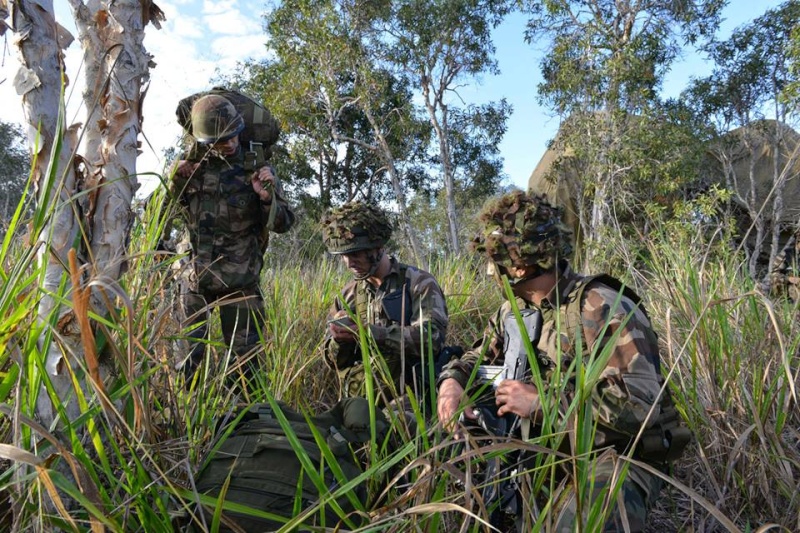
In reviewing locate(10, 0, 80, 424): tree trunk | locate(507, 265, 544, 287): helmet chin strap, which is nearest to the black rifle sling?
locate(507, 265, 544, 287): helmet chin strap

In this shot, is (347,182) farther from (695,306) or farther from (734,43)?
(695,306)

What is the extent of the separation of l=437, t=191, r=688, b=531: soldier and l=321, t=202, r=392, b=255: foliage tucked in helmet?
37.6 inches

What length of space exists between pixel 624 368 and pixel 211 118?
242cm

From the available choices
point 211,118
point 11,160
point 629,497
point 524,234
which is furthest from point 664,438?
point 11,160

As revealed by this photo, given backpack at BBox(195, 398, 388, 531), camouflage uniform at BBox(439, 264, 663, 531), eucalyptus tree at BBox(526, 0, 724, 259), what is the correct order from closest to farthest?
1. backpack at BBox(195, 398, 388, 531)
2. camouflage uniform at BBox(439, 264, 663, 531)
3. eucalyptus tree at BBox(526, 0, 724, 259)

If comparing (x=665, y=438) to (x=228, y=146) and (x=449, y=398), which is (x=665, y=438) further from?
(x=228, y=146)

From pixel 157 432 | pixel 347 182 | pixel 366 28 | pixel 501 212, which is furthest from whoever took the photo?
pixel 347 182

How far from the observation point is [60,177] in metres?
1.18

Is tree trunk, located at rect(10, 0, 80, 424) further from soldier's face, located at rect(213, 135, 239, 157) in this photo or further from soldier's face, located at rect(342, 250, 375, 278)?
soldier's face, located at rect(213, 135, 239, 157)

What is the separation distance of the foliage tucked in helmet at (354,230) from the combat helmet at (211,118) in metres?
0.77

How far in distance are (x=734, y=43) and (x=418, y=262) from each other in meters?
11.7

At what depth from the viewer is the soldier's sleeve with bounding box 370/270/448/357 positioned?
274 cm

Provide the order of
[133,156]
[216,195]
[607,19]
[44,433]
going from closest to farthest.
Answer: [44,433] → [133,156] → [216,195] → [607,19]

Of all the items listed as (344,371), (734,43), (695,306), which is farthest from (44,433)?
(734,43)
